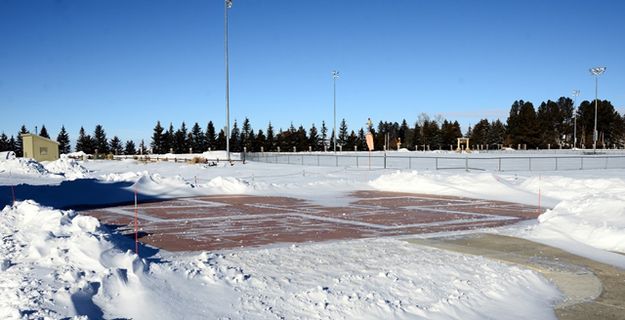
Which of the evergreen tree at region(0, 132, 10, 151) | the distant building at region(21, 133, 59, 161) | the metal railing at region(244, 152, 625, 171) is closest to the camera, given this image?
the metal railing at region(244, 152, 625, 171)

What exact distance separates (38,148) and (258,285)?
50436 mm

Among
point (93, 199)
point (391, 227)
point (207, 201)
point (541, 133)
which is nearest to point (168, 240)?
point (391, 227)

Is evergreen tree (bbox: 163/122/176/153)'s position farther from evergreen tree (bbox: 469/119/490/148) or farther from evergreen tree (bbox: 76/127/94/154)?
evergreen tree (bbox: 469/119/490/148)

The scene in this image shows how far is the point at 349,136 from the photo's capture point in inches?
4299

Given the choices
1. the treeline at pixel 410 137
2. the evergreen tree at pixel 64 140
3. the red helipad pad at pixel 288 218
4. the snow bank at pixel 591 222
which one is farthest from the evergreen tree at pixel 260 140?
the snow bank at pixel 591 222

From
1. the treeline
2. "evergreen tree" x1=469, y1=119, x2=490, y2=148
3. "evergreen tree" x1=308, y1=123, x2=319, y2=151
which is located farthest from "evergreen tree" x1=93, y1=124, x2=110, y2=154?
"evergreen tree" x1=469, y1=119, x2=490, y2=148

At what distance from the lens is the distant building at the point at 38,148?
51.5 m

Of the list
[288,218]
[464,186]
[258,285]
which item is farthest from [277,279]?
[464,186]

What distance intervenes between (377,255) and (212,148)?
89171 millimetres

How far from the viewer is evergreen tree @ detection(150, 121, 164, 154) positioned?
93.2 metres

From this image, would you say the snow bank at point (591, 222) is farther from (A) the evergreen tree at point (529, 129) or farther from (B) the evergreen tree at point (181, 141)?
(A) the evergreen tree at point (529, 129)

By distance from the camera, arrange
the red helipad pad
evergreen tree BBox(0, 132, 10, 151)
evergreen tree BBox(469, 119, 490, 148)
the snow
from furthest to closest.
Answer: evergreen tree BBox(469, 119, 490, 148)
evergreen tree BBox(0, 132, 10, 151)
the red helipad pad
the snow

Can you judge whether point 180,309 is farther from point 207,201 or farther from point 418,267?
point 207,201

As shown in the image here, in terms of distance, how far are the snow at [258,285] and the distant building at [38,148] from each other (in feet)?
150
